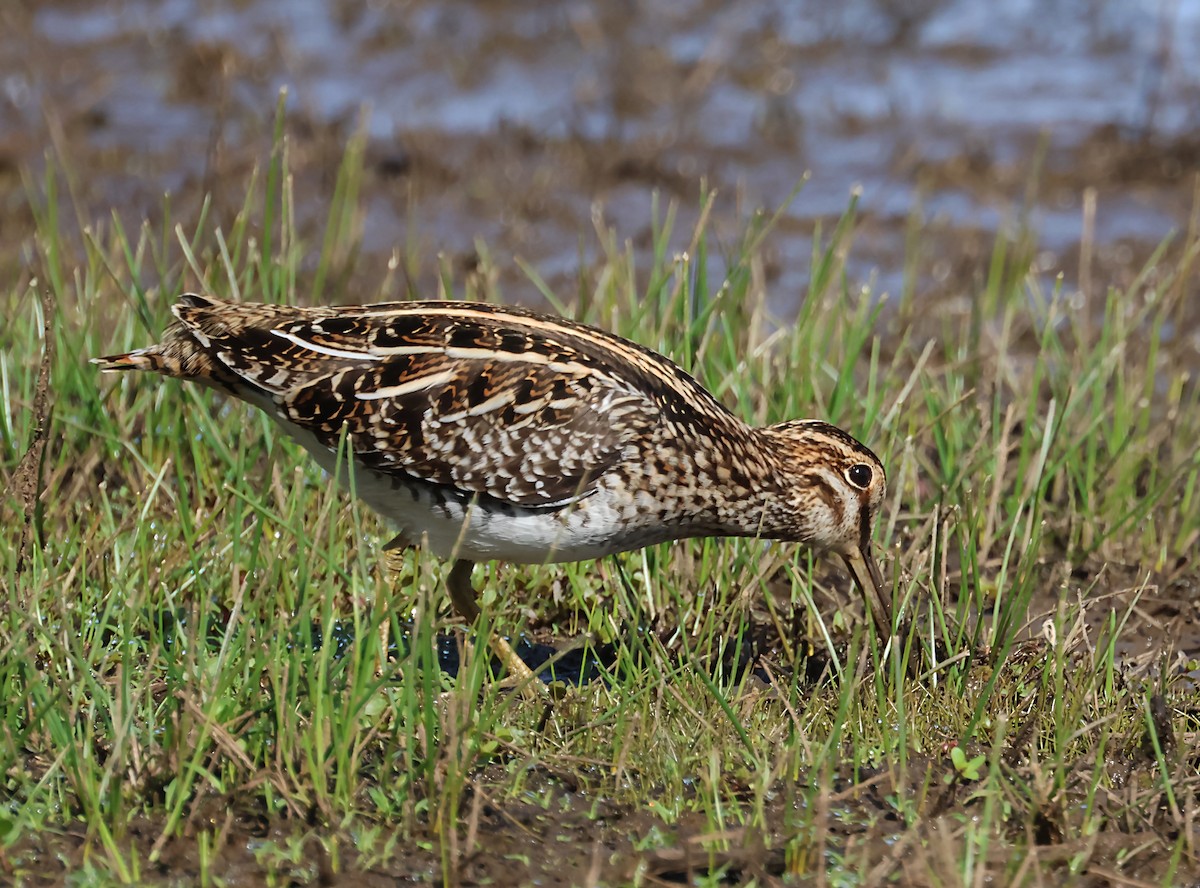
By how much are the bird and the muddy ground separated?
86.2 inches

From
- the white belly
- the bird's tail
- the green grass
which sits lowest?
the green grass

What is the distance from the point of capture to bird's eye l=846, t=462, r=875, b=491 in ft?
15.2

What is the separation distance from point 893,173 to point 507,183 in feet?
6.60

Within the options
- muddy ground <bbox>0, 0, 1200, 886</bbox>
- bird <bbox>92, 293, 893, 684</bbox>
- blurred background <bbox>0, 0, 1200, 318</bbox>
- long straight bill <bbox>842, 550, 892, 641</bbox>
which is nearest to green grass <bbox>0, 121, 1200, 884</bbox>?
long straight bill <bbox>842, 550, 892, 641</bbox>

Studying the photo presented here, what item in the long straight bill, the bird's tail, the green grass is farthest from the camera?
the long straight bill

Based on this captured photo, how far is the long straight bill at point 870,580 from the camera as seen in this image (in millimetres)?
4613

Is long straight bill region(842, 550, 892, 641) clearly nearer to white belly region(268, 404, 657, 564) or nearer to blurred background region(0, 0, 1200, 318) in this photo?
white belly region(268, 404, 657, 564)

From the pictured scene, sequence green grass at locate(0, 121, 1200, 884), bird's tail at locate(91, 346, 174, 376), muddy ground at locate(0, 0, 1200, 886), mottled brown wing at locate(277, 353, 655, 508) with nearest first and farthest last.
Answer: green grass at locate(0, 121, 1200, 884) < mottled brown wing at locate(277, 353, 655, 508) < bird's tail at locate(91, 346, 174, 376) < muddy ground at locate(0, 0, 1200, 886)

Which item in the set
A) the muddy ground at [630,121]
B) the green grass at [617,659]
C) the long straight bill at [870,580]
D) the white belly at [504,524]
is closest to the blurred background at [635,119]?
the muddy ground at [630,121]

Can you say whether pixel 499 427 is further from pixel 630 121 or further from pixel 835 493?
pixel 630 121

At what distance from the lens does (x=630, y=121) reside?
10.3 meters

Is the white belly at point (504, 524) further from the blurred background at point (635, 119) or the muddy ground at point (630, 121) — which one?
the blurred background at point (635, 119)

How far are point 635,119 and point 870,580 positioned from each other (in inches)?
238

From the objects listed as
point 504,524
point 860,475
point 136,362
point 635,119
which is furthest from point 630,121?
point 504,524
